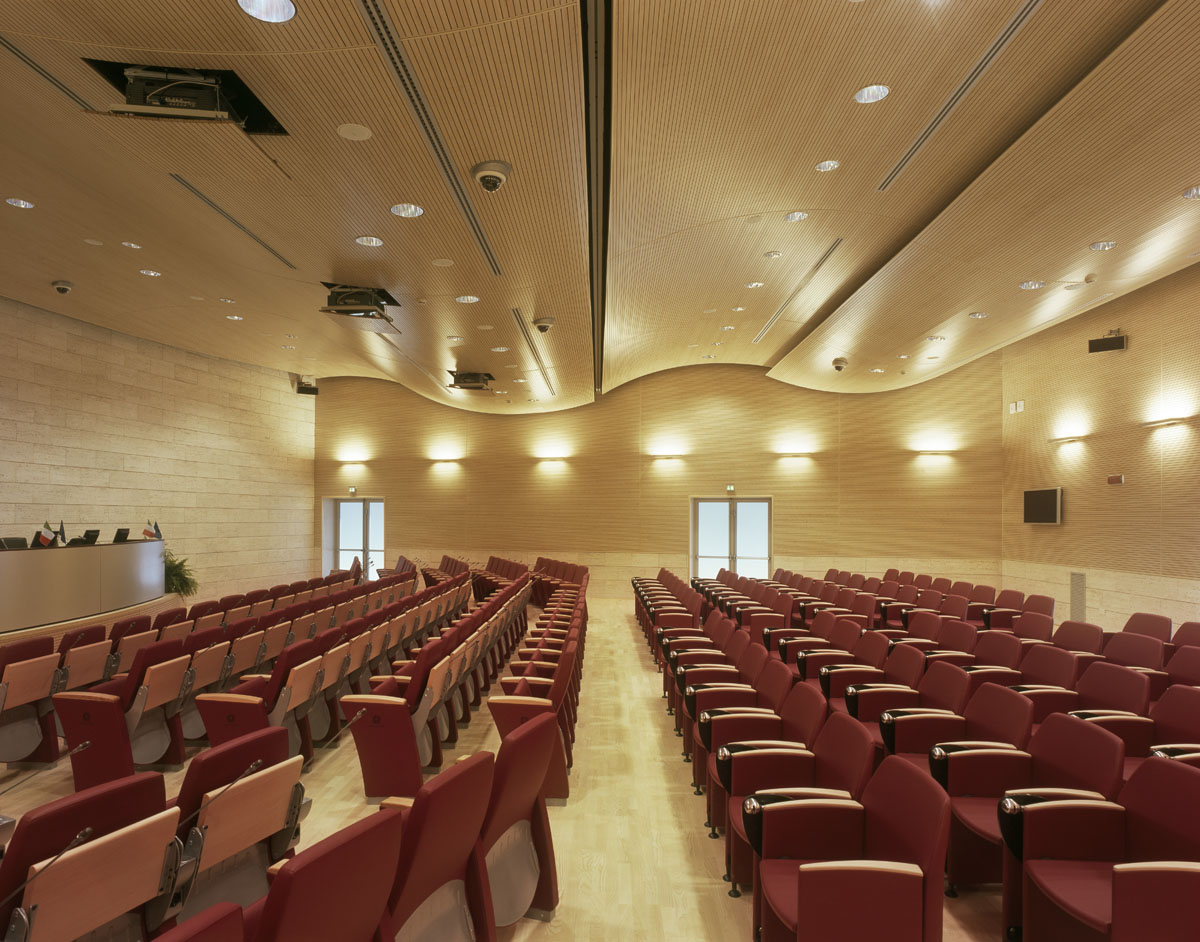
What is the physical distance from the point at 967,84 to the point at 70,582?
10.4 m

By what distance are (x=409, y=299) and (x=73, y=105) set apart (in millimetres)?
4387

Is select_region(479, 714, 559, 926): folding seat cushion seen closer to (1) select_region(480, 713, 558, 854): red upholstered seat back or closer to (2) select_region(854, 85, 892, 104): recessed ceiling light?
(1) select_region(480, 713, 558, 854): red upholstered seat back

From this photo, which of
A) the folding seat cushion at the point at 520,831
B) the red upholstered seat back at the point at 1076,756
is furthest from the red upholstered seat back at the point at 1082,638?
the folding seat cushion at the point at 520,831

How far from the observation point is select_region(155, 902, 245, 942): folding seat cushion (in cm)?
150

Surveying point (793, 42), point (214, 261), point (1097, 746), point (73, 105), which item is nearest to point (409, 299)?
point (214, 261)

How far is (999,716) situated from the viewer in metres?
4.03

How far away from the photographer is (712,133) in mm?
5852

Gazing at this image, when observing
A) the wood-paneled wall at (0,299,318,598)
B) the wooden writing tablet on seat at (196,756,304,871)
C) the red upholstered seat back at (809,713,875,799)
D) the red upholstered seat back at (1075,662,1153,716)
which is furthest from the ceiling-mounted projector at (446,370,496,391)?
the wooden writing tablet on seat at (196,756,304,871)

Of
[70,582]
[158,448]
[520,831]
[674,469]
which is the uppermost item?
[158,448]

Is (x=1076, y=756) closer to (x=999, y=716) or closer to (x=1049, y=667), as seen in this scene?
(x=999, y=716)

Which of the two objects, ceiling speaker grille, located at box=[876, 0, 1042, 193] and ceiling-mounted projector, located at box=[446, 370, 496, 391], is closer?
ceiling speaker grille, located at box=[876, 0, 1042, 193]

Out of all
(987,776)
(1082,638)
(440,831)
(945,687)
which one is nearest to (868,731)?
(987,776)

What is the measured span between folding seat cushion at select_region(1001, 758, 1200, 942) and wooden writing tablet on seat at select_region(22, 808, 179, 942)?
301 centimetres

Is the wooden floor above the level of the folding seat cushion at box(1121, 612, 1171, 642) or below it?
below
